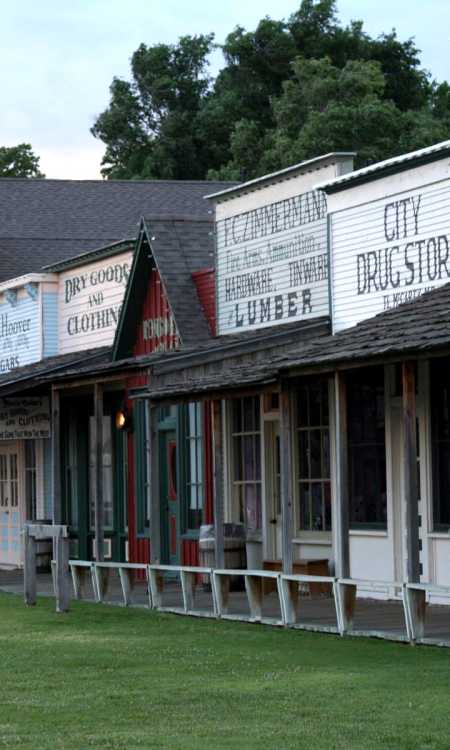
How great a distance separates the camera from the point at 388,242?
19328 millimetres

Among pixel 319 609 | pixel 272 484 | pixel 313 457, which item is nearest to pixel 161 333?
pixel 272 484

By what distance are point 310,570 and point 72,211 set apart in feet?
66.6

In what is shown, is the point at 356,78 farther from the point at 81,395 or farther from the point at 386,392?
the point at 386,392

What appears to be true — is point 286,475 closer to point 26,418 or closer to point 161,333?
point 161,333

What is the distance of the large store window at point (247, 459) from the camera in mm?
22016

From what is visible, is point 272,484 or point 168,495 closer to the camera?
point 272,484

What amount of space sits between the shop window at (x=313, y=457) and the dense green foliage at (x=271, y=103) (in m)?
22.7

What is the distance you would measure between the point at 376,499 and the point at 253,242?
471 centimetres

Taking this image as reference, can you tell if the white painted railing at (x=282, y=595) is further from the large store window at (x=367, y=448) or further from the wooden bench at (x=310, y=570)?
the large store window at (x=367, y=448)

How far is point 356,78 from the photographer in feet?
149

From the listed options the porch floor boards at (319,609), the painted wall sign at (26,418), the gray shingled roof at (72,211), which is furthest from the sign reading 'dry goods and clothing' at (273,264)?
the gray shingled roof at (72,211)

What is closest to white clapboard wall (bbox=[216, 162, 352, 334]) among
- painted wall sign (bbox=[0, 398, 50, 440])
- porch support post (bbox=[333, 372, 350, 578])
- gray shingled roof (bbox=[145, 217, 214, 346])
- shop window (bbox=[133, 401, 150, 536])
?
gray shingled roof (bbox=[145, 217, 214, 346])

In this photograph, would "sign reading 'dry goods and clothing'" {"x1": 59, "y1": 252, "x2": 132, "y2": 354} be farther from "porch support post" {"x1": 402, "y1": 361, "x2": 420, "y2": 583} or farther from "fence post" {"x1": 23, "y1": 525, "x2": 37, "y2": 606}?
"porch support post" {"x1": 402, "y1": 361, "x2": 420, "y2": 583}

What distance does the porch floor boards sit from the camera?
15.5 m
